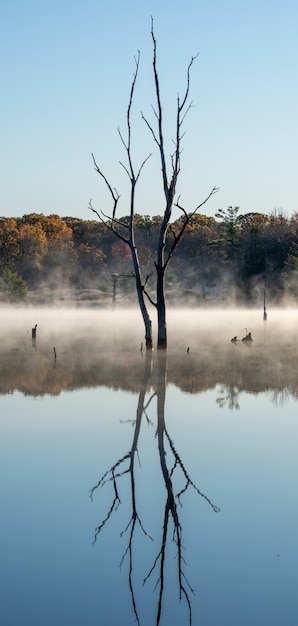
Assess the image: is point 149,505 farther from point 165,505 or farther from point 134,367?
point 134,367

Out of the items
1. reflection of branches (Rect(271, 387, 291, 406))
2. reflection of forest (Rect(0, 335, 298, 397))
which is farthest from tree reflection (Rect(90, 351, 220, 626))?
reflection of forest (Rect(0, 335, 298, 397))

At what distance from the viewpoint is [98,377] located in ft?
63.6

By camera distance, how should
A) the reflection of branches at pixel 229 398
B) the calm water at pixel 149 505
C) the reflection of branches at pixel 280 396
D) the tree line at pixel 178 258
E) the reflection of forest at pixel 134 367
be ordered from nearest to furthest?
the calm water at pixel 149 505 → the reflection of branches at pixel 229 398 → the reflection of branches at pixel 280 396 → the reflection of forest at pixel 134 367 → the tree line at pixel 178 258

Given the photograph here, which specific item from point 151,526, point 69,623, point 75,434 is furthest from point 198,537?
point 75,434

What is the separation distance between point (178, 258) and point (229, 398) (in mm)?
74309

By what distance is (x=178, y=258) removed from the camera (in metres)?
89.3

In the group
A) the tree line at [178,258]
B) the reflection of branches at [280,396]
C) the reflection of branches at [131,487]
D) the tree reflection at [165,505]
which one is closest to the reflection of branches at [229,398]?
the reflection of branches at [280,396]

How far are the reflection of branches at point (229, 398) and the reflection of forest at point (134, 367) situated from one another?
100 mm

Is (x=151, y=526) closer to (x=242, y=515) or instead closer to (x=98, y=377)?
(x=242, y=515)

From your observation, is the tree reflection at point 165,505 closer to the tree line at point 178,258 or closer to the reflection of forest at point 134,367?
the reflection of forest at point 134,367

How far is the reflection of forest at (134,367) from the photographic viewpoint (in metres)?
17.6

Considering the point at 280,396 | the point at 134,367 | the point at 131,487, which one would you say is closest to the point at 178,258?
the point at 134,367

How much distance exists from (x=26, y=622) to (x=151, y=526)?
6.76 feet

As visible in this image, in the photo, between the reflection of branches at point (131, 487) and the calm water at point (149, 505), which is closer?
the calm water at point (149, 505)
